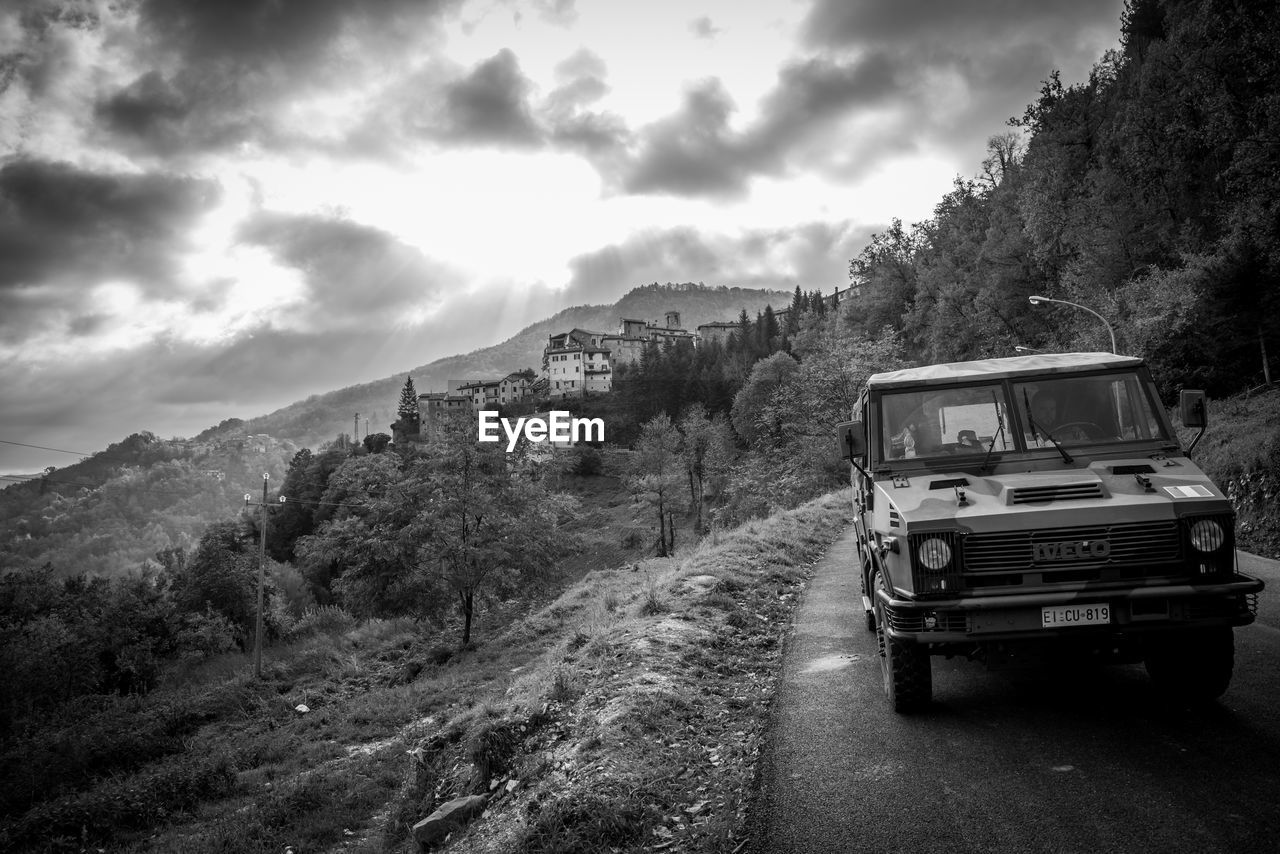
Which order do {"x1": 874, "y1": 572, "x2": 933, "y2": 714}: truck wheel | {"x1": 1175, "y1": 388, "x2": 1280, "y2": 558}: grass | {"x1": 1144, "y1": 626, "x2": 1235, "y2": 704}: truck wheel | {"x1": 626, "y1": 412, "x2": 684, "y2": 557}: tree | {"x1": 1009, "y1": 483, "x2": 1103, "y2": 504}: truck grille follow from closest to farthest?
{"x1": 1144, "y1": 626, "x2": 1235, "y2": 704}: truck wheel
{"x1": 1009, "y1": 483, "x2": 1103, "y2": 504}: truck grille
{"x1": 874, "y1": 572, "x2": 933, "y2": 714}: truck wheel
{"x1": 1175, "y1": 388, "x2": 1280, "y2": 558}: grass
{"x1": 626, "y1": 412, "x2": 684, "y2": 557}: tree

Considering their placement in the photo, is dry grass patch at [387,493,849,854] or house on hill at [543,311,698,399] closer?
dry grass patch at [387,493,849,854]

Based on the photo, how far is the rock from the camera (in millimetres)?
6840

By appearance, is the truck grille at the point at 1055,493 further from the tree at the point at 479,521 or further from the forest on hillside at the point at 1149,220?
the tree at the point at 479,521

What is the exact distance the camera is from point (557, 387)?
13638 cm

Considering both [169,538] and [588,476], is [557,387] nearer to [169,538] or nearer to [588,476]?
[588,476]

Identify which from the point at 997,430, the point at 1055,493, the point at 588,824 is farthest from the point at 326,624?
the point at 1055,493

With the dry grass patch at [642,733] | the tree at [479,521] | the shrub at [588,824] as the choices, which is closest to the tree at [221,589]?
the tree at [479,521]

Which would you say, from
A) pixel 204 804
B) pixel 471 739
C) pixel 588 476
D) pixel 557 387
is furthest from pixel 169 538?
pixel 471 739

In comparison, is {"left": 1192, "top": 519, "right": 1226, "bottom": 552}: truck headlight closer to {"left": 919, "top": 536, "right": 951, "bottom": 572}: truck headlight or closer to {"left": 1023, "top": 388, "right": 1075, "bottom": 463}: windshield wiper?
{"left": 1023, "top": 388, "right": 1075, "bottom": 463}: windshield wiper

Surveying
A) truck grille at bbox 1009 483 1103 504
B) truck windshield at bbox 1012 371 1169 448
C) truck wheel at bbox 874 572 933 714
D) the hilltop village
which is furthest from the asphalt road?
the hilltop village

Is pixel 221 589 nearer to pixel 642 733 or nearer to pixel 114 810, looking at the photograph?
pixel 114 810

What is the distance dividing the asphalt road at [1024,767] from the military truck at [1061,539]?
47 cm

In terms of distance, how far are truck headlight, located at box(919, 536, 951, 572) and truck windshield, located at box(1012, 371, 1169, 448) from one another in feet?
5.60

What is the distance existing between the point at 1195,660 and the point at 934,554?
2261 mm
